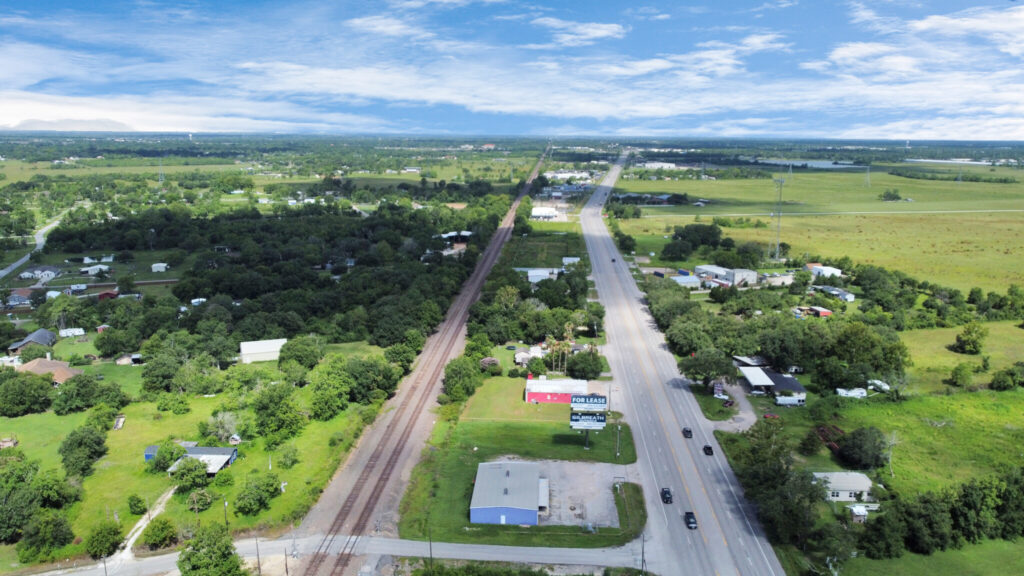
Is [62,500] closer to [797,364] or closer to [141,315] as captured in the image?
[141,315]

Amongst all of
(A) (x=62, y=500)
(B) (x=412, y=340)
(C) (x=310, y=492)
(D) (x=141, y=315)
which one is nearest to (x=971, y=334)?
(B) (x=412, y=340)

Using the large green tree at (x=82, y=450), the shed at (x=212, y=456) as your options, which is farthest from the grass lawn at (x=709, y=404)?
the large green tree at (x=82, y=450)

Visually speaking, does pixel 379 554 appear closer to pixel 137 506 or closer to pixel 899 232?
pixel 137 506

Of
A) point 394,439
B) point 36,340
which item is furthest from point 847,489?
point 36,340

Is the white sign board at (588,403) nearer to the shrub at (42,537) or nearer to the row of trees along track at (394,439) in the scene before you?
the row of trees along track at (394,439)

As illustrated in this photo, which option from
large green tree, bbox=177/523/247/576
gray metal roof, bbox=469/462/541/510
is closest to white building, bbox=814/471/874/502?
gray metal roof, bbox=469/462/541/510
